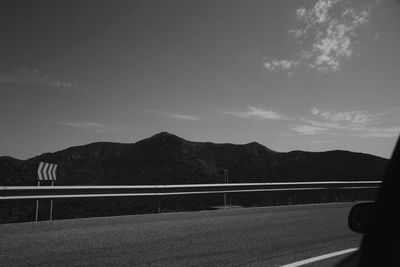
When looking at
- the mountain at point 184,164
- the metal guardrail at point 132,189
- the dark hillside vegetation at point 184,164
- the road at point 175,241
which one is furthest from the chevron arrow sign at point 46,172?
the mountain at point 184,164

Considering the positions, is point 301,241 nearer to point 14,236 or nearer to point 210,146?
point 14,236

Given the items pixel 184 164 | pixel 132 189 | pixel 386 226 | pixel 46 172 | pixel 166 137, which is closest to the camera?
pixel 386 226

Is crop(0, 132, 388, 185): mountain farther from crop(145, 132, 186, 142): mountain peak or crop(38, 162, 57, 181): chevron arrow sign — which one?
crop(38, 162, 57, 181): chevron arrow sign

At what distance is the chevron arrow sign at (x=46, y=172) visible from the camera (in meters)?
12.5

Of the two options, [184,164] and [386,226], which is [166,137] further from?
[386,226]

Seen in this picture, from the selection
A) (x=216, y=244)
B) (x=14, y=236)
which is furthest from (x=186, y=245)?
(x=14, y=236)

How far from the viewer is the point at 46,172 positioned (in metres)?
12.9

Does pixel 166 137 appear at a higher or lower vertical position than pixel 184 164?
higher

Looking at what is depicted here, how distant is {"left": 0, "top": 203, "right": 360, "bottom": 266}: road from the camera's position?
5.02m

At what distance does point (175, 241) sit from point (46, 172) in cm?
809

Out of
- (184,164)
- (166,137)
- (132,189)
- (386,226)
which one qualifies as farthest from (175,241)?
(166,137)

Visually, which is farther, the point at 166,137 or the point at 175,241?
the point at 166,137

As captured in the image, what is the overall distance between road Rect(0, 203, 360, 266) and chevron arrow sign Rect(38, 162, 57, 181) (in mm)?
4895

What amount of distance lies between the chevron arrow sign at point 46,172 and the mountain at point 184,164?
23697 millimetres
